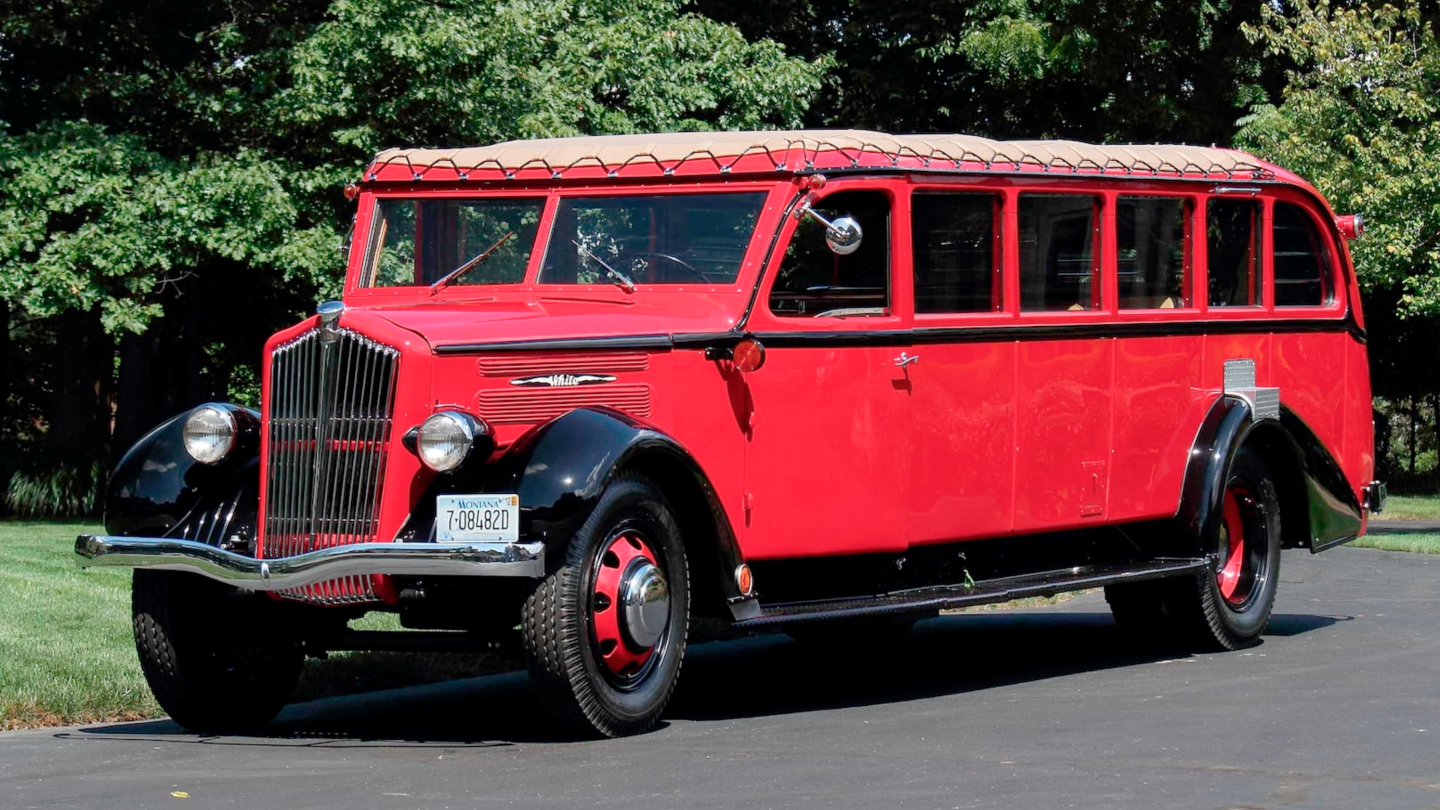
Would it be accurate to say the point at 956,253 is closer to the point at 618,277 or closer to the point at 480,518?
the point at 618,277

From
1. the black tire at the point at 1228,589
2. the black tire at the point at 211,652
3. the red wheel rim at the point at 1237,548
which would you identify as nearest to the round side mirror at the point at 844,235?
the black tire at the point at 211,652

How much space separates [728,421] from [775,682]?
2119 millimetres

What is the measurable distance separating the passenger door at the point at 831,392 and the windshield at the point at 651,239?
241mm

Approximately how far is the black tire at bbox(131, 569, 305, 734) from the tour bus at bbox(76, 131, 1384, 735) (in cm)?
1

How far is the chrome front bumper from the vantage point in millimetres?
7523

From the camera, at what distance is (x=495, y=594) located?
8211 mm

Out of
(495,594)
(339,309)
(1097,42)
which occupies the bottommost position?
(495,594)

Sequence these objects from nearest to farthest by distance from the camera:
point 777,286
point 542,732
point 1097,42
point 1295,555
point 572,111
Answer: point 542,732, point 777,286, point 1295,555, point 572,111, point 1097,42

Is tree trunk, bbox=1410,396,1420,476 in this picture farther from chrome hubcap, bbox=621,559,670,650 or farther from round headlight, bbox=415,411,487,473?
round headlight, bbox=415,411,487,473

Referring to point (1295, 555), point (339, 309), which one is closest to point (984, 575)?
point (339, 309)

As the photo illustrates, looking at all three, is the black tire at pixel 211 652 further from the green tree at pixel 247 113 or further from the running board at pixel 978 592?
the green tree at pixel 247 113

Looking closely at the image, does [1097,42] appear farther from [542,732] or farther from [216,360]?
[542,732]

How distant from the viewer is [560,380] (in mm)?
8289

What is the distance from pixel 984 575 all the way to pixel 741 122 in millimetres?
16192
